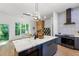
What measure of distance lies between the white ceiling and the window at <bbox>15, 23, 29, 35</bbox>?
212mm

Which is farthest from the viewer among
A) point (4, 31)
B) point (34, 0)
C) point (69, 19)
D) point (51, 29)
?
point (69, 19)

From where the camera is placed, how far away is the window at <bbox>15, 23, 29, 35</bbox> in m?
1.69

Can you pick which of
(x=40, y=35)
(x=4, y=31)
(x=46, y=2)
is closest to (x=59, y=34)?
(x=40, y=35)

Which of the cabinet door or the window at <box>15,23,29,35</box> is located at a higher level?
the window at <box>15,23,29,35</box>

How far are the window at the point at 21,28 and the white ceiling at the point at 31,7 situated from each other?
21 centimetres

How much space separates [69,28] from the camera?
194cm

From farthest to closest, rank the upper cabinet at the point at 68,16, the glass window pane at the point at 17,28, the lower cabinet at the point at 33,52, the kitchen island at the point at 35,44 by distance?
the upper cabinet at the point at 68,16 < the glass window pane at the point at 17,28 < the kitchen island at the point at 35,44 < the lower cabinet at the point at 33,52

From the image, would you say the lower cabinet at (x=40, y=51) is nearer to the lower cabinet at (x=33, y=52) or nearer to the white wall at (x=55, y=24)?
the lower cabinet at (x=33, y=52)

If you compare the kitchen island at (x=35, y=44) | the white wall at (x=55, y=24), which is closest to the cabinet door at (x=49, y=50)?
the kitchen island at (x=35, y=44)

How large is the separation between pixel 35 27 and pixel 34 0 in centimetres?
48

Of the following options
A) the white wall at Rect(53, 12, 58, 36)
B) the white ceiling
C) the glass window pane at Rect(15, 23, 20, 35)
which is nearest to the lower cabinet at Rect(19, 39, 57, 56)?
the white wall at Rect(53, 12, 58, 36)

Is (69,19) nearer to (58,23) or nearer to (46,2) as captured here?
(58,23)

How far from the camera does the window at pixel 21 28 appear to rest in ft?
5.54

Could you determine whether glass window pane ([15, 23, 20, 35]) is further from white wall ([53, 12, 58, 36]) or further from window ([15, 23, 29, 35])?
white wall ([53, 12, 58, 36])
